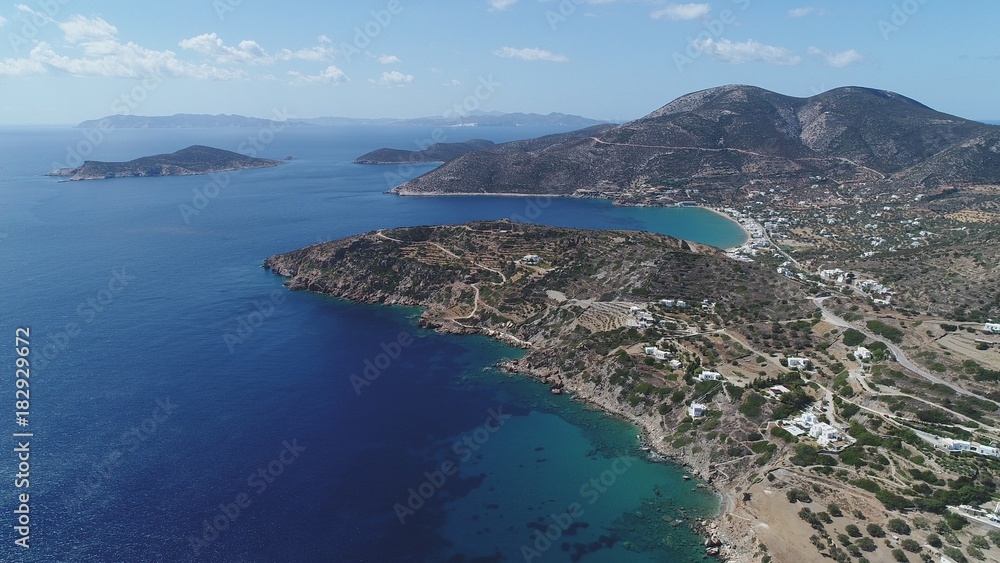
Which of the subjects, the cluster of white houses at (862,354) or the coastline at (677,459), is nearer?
the coastline at (677,459)

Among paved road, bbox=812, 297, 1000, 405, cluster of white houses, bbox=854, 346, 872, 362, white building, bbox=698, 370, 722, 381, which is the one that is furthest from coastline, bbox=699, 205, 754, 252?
white building, bbox=698, 370, 722, 381

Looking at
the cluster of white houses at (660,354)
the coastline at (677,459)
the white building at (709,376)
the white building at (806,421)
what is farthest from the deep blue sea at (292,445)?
the white building at (806,421)

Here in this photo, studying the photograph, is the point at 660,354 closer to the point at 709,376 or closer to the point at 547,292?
the point at 709,376

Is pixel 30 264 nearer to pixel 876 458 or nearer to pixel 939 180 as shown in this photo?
pixel 876 458

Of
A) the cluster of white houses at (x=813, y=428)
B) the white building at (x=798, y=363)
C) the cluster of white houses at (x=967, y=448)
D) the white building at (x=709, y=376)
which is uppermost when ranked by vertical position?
the white building at (x=798, y=363)

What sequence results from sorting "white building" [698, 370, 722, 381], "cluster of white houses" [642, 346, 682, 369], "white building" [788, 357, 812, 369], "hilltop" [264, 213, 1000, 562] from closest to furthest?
"hilltop" [264, 213, 1000, 562]
"white building" [698, 370, 722, 381]
"white building" [788, 357, 812, 369]
"cluster of white houses" [642, 346, 682, 369]

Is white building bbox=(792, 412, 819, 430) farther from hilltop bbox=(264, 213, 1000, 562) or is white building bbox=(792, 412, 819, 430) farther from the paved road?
the paved road

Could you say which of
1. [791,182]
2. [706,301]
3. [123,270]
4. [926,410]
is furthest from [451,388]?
[791,182]

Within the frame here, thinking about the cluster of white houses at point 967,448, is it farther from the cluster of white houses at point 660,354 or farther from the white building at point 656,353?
the white building at point 656,353
